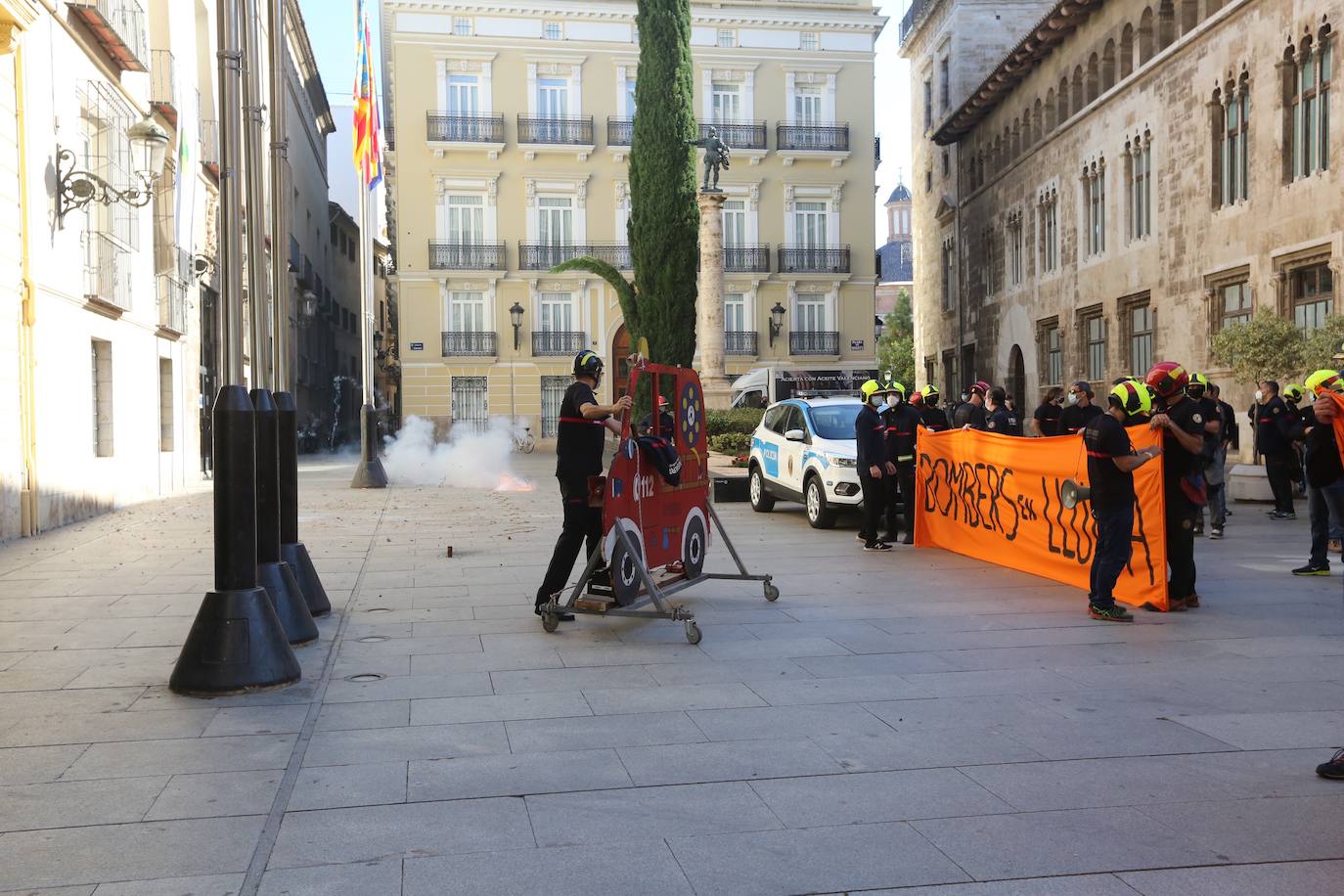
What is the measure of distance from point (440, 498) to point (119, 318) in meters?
5.59

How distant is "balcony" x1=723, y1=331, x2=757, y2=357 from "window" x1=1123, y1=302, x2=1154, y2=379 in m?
20.4

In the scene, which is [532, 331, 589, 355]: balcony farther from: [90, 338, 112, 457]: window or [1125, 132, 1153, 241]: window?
[90, 338, 112, 457]: window

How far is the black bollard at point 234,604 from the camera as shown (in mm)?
6570

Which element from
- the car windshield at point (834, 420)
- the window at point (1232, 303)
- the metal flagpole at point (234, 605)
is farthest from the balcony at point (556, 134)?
the metal flagpole at point (234, 605)

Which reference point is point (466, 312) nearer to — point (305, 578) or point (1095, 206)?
point (1095, 206)

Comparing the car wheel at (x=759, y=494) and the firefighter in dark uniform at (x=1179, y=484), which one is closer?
the firefighter in dark uniform at (x=1179, y=484)

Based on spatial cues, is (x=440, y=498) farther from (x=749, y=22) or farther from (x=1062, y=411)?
(x=749, y=22)

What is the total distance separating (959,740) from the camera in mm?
5602

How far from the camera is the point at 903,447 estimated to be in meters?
13.5

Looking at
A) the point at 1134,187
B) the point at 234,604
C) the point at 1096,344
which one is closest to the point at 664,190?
the point at 1096,344

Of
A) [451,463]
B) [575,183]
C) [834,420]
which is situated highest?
[575,183]

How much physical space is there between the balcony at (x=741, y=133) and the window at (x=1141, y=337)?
22.3m

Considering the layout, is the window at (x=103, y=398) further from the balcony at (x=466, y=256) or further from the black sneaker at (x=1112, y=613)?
the balcony at (x=466, y=256)

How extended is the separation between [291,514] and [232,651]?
2.35 m
